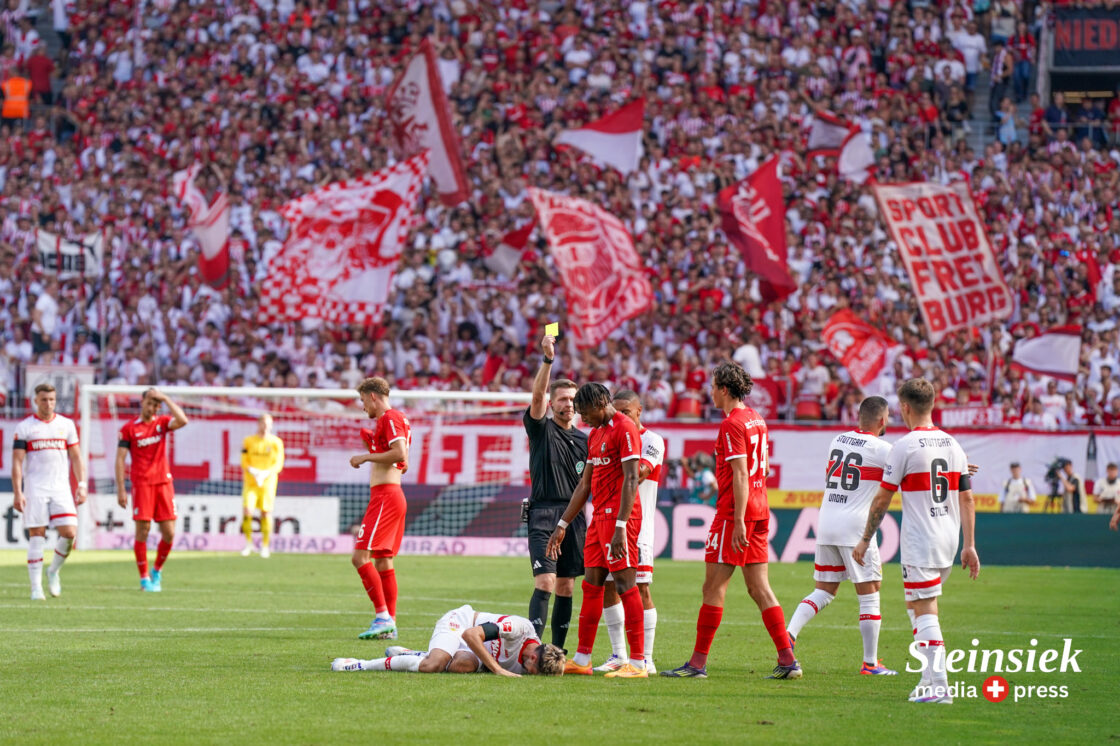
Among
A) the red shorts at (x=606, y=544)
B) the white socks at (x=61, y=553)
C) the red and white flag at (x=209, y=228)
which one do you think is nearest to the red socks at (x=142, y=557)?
the white socks at (x=61, y=553)

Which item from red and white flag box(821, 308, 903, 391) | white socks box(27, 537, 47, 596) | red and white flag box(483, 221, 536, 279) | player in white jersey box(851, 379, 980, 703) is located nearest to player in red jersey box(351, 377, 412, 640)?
player in white jersey box(851, 379, 980, 703)

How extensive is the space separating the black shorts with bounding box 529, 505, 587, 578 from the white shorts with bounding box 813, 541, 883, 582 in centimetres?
195

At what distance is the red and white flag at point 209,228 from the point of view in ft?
97.0

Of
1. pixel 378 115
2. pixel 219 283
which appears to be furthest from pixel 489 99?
pixel 219 283

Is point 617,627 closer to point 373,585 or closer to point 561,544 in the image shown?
point 561,544

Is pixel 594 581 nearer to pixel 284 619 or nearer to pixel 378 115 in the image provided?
pixel 284 619

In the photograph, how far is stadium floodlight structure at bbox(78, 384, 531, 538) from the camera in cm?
2620

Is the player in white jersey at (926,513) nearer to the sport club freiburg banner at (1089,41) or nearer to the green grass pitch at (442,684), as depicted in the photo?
the green grass pitch at (442,684)

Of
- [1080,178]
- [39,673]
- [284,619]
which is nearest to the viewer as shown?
[39,673]

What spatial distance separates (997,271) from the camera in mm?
25219

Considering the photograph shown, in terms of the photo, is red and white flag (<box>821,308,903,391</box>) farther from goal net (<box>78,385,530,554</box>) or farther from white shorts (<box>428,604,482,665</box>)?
white shorts (<box>428,604,482,665</box>)

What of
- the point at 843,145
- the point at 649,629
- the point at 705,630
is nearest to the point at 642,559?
the point at 649,629

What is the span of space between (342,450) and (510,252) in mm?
5956

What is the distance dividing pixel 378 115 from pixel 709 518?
14305 millimetres
